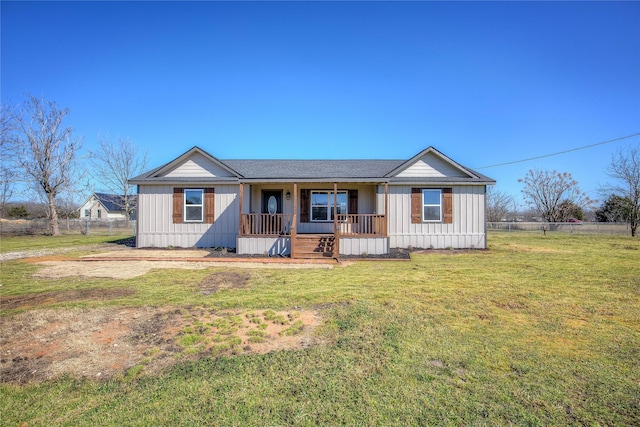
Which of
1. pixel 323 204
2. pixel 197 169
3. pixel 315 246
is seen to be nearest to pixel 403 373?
pixel 315 246

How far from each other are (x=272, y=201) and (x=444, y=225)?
25.5 feet

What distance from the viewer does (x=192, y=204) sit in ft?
43.8

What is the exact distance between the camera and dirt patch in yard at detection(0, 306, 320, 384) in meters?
3.13

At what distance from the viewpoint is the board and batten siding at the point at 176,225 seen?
43.5 ft

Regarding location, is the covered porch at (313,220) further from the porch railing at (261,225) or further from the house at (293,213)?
the house at (293,213)

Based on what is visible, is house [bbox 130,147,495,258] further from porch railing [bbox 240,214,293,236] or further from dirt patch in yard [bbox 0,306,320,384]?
dirt patch in yard [bbox 0,306,320,384]

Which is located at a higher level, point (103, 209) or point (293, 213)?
point (103, 209)

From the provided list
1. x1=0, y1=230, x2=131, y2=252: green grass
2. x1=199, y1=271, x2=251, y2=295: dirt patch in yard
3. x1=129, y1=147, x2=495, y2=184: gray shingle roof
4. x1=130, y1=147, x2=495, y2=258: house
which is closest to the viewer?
x1=199, y1=271, x2=251, y2=295: dirt patch in yard

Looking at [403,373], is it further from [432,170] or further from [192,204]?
[192,204]

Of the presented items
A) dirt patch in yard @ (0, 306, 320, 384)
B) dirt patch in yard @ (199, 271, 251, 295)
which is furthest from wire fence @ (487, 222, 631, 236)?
dirt patch in yard @ (0, 306, 320, 384)

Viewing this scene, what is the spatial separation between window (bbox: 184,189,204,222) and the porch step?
4978 millimetres

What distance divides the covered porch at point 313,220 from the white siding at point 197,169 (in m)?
1.68

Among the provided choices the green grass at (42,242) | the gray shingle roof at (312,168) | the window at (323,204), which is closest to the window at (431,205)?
the gray shingle roof at (312,168)

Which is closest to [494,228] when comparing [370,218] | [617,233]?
[617,233]
